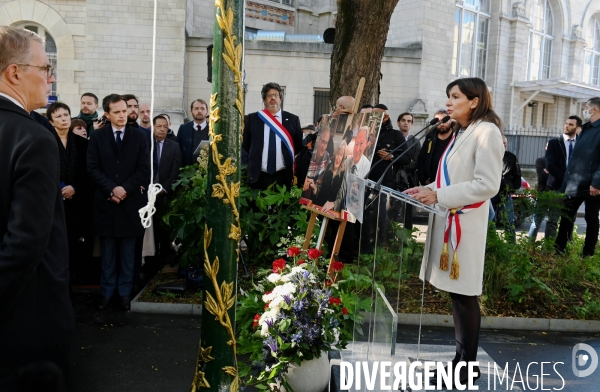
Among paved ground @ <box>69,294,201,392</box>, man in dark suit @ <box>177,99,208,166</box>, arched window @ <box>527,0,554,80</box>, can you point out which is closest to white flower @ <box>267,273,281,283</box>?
paved ground @ <box>69,294,201,392</box>

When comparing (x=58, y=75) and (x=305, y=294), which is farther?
(x=58, y=75)

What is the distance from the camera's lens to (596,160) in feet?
24.9

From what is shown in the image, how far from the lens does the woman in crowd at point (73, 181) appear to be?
19.7 ft

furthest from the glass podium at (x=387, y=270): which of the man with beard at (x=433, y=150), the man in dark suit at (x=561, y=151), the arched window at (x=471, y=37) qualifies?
the arched window at (x=471, y=37)

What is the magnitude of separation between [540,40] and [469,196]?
29.3 meters

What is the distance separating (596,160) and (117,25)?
14.9 m

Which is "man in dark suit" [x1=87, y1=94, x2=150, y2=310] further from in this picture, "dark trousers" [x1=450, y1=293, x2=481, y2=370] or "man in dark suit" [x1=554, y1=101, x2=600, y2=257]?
"man in dark suit" [x1=554, y1=101, x2=600, y2=257]

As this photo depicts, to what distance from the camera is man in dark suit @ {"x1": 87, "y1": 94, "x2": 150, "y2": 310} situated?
585 centimetres

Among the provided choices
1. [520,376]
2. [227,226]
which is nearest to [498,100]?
[520,376]

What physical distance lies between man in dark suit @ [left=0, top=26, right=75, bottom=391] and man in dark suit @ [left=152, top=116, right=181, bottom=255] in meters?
4.55

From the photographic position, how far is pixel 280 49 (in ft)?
62.1

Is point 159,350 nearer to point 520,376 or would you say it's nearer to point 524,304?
point 520,376

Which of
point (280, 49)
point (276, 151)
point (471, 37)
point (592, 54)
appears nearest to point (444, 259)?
point (276, 151)

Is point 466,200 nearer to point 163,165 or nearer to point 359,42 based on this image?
point 163,165
